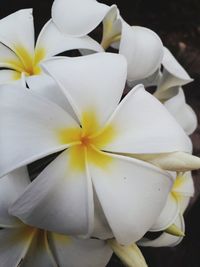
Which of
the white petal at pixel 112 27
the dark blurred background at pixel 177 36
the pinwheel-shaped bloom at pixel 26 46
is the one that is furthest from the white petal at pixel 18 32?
the dark blurred background at pixel 177 36

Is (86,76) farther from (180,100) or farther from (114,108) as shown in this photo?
(180,100)

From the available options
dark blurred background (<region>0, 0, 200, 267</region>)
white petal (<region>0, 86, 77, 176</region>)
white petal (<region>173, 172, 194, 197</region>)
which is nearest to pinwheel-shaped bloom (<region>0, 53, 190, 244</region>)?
white petal (<region>0, 86, 77, 176</region>)

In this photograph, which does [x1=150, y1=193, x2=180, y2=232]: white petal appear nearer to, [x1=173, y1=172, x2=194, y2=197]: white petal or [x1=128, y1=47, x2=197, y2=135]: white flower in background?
[x1=173, y1=172, x2=194, y2=197]: white petal

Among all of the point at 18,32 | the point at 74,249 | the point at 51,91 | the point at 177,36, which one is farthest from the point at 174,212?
the point at 177,36

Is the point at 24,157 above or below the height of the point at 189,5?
above

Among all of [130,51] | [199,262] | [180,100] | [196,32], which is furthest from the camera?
[196,32]

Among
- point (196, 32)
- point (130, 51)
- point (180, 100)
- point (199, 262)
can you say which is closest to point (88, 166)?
point (130, 51)

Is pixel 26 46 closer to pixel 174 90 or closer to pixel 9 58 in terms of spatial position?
pixel 9 58
